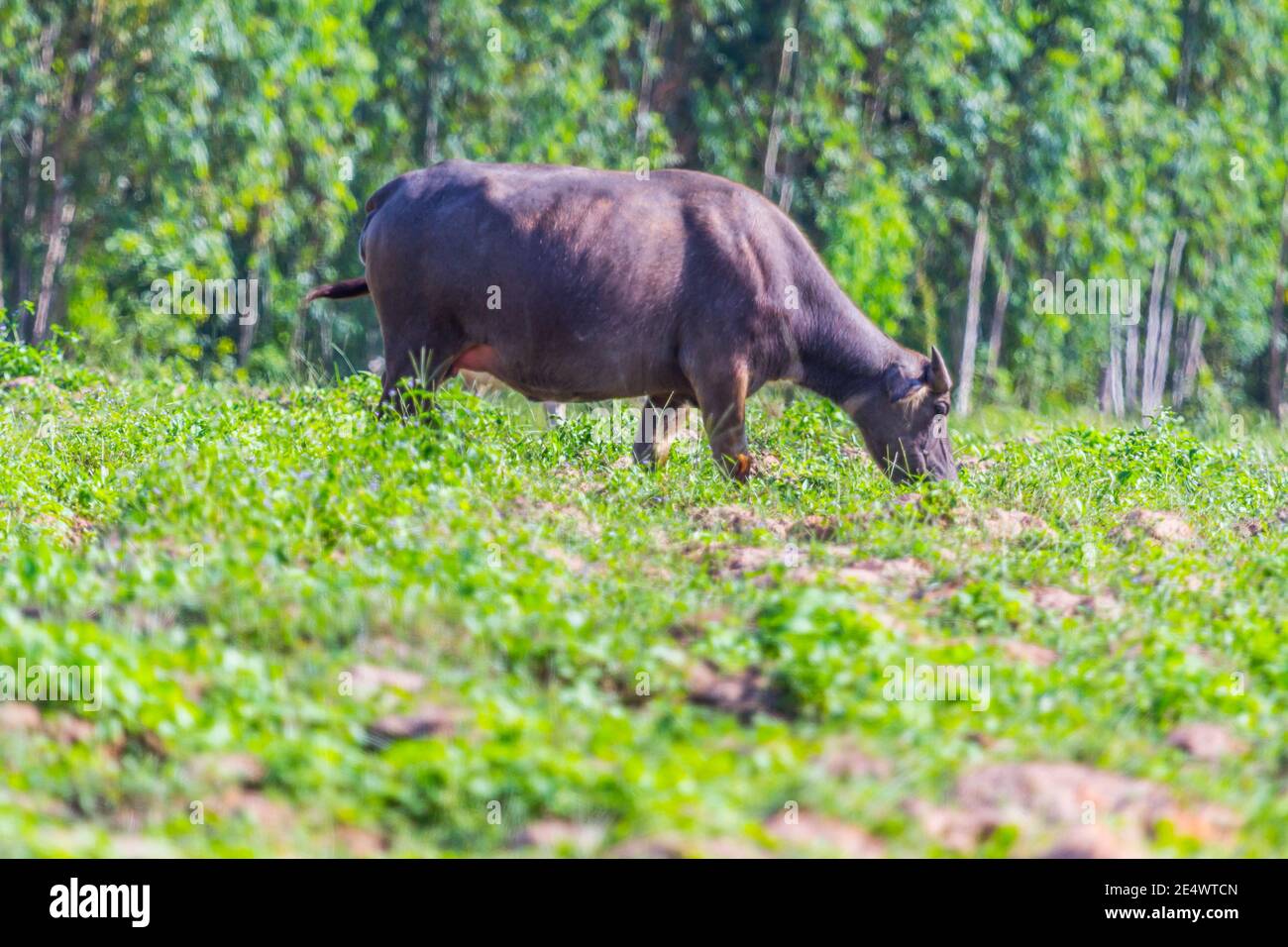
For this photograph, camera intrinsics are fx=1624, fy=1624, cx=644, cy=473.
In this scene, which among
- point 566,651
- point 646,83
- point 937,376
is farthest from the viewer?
point 646,83

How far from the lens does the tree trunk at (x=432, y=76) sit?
17.5 meters

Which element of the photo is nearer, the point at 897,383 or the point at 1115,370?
the point at 897,383

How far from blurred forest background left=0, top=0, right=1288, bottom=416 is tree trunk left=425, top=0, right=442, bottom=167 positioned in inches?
1.3

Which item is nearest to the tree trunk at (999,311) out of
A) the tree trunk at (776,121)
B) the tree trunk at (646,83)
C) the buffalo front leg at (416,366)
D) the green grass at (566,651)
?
the tree trunk at (776,121)

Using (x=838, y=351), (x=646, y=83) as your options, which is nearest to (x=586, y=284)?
(x=838, y=351)

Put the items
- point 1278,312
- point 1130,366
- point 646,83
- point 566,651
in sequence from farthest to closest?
point 1278,312 < point 1130,366 < point 646,83 < point 566,651

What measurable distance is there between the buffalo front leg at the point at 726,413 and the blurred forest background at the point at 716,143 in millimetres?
3821

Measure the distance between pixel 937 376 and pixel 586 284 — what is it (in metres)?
2.15

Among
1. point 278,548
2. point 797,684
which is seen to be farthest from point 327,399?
point 797,684

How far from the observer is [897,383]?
947 centimetres

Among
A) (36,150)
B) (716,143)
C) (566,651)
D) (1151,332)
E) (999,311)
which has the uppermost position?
(716,143)

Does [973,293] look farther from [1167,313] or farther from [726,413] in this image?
[726,413]

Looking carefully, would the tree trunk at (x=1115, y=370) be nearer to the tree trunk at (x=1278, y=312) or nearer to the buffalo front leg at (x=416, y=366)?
the tree trunk at (x=1278, y=312)

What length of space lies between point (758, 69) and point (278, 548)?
49.5 ft
